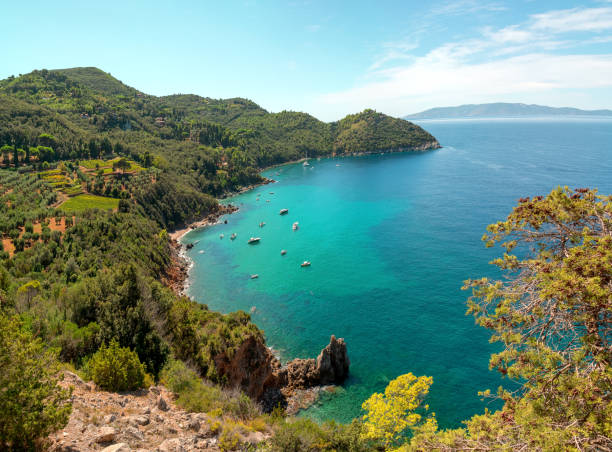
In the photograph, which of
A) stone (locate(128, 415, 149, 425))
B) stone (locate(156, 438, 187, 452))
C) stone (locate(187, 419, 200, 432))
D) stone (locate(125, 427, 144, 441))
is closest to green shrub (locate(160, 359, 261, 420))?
stone (locate(187, 419, 200, 432))

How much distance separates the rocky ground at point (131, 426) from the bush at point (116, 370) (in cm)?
64

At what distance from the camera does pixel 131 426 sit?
1442cm

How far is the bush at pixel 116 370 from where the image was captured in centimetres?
1878

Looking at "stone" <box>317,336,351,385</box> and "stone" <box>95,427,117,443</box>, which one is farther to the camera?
"stone" <box>317,336,351,385</box>

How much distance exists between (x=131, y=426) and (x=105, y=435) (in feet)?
6.77

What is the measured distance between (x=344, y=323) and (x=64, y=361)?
35312 mm

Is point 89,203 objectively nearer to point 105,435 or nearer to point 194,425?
point 194,425

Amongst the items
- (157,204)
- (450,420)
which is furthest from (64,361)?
(157,204)

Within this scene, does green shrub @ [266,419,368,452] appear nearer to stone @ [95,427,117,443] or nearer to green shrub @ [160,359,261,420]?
green shrub @ [160,359,261,420]

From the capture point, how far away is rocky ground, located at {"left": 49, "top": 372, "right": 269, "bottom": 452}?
12383 millimetres

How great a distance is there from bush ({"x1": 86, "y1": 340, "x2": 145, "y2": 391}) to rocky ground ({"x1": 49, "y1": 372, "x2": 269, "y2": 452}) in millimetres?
640

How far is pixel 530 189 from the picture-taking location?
9969 centimetres

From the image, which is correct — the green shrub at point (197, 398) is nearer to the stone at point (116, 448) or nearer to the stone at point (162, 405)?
the stone at point (162, 405)

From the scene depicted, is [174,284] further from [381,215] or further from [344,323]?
[381,215]
